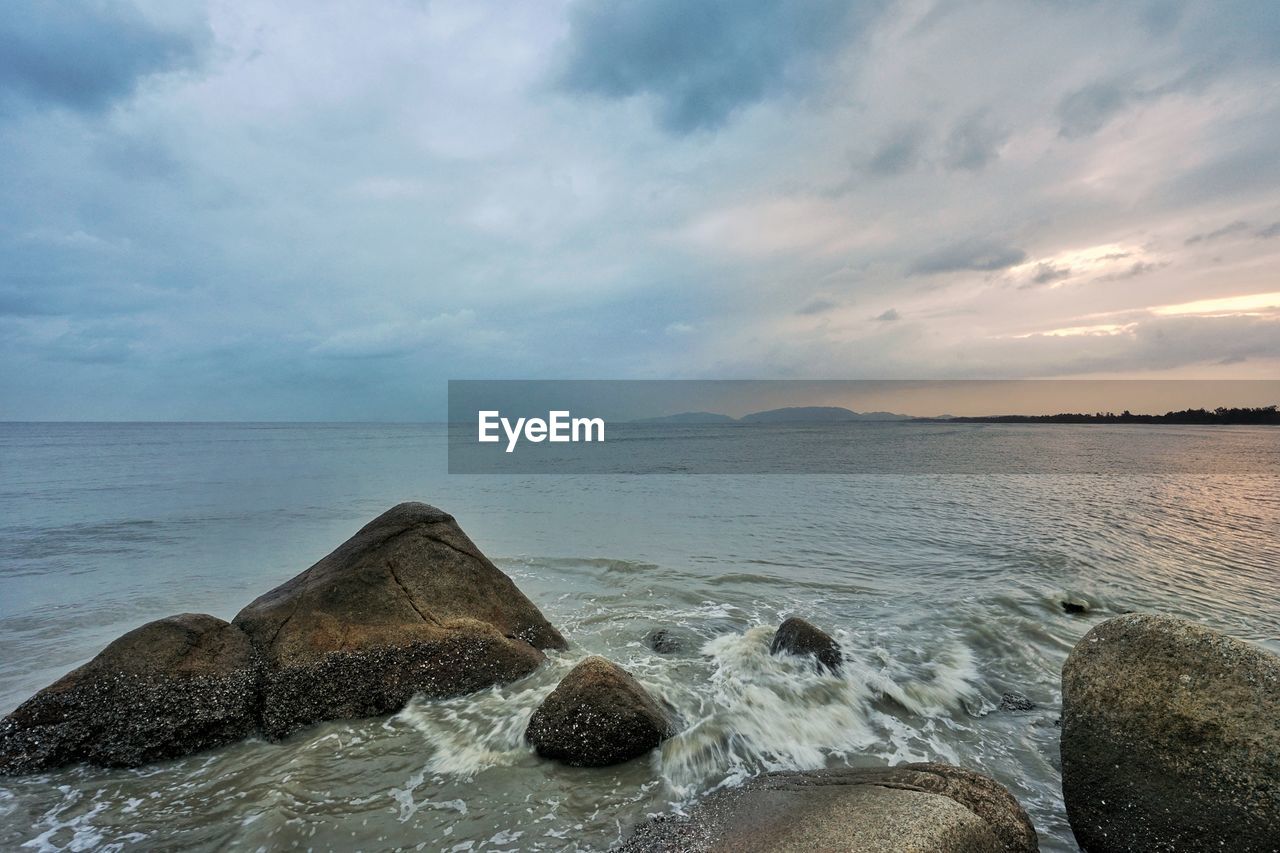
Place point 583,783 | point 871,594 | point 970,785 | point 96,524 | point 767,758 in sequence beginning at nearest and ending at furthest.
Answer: point 970,785 → point 583,783 → point 767,758 → point 871,594 → point 96,524

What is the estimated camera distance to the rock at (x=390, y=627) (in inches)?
237

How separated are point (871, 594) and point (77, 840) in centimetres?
1049

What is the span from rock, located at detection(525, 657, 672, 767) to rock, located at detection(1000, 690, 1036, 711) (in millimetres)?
3872

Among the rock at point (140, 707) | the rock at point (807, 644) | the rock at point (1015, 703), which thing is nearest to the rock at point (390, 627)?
the rock at point (140, 707)

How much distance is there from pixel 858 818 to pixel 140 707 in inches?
238

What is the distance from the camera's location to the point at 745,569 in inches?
492

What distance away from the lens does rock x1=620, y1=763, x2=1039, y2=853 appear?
11.0ft

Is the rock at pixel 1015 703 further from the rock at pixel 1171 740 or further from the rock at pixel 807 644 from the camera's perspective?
the rock at pixel 1171 740

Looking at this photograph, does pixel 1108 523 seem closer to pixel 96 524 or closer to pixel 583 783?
pixel 583 783

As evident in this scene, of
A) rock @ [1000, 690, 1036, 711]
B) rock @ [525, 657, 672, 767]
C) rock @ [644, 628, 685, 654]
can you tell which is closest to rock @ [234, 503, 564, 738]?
rock @ [644, 628, 685, 654]

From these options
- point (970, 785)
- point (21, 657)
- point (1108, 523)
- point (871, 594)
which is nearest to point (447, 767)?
point (970, 785)

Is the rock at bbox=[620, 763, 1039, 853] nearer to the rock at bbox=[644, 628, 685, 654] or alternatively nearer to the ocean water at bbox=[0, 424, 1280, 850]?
the ocean water at bbox=[0, 424, 1280, 850]

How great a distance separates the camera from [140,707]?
17.4 feet

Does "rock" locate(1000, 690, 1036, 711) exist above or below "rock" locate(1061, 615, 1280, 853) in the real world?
below
